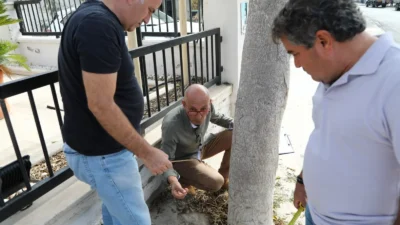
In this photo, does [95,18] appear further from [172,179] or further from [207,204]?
[207,204]

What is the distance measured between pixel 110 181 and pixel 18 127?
3.55 meters

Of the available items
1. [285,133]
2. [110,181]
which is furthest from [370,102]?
[285,133]

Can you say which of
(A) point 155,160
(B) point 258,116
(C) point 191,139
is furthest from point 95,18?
(C) point 191,139

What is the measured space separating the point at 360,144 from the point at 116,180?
114cm

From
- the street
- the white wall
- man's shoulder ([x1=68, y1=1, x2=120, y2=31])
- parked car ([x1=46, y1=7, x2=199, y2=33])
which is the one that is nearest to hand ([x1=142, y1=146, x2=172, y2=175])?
man's shoulder ([x1=68, y1=1, x2=120, y2=31])

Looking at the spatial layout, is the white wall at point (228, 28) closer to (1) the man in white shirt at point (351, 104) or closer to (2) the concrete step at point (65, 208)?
(2) the concrete step at point (65, 208)

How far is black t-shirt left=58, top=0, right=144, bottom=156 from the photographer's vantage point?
4.25ft

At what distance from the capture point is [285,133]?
440 cm

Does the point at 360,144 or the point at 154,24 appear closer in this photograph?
the point at 360,144

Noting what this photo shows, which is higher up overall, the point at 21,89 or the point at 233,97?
the point at 21,89

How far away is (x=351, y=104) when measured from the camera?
1.07 m

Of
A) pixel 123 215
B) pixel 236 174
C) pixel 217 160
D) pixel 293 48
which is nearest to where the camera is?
pixel 293 48

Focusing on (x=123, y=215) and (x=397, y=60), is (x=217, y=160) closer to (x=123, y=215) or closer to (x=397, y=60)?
(x=123, y=215)

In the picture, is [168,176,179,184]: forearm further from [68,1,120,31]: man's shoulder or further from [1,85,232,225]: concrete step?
[68,1,120,31]: man's shoulder
